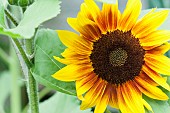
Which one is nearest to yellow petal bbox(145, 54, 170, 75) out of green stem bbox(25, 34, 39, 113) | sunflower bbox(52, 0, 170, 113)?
sunflower bbox(52, 0, 170, 113)

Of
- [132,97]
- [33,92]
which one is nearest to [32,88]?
[33,92]

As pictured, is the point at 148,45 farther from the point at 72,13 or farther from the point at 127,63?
the point at 72,13

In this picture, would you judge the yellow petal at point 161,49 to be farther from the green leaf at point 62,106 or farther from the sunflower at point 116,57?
the green leaf at point 62,106

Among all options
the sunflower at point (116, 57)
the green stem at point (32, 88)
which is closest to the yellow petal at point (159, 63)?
the sunflower at point (116, 57)

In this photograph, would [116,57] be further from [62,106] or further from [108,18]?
[62,106]

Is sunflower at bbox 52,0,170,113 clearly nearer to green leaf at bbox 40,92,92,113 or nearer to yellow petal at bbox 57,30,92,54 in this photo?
yellow petal at bbox 57,30,92,54
